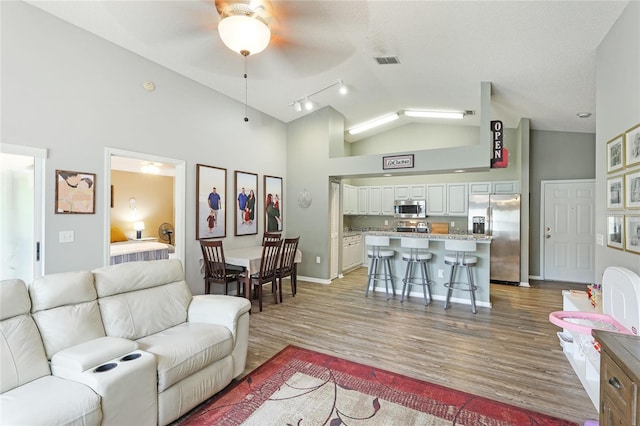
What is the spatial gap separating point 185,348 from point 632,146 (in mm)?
3662

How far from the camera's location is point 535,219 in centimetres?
605

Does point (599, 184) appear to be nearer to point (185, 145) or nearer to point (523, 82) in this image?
point (523, 82)

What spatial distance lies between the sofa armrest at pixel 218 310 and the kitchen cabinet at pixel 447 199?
5.47m

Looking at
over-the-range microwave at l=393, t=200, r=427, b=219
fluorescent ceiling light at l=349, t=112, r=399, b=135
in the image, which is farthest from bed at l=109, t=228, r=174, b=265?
over-the-range microwave at l=393, t=200, r=427, b=219

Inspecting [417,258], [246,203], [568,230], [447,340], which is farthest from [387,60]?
[568,230]

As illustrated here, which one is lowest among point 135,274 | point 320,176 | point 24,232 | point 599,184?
point 135,274

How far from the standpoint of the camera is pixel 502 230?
571 cm

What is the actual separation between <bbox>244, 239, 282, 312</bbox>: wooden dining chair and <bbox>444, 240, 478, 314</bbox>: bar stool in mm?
2555

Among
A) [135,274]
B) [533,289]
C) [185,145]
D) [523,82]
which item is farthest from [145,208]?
[533,289]

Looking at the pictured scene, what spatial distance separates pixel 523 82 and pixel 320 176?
3.50 meters

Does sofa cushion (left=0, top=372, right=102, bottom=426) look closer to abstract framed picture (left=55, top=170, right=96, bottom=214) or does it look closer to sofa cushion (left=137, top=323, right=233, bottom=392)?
sofa cushion (left=137, top=323, right=233, bottom=392)

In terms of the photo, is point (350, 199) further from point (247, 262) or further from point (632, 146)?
point (632, 146)

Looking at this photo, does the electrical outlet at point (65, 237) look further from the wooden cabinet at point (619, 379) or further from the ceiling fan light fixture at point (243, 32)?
the wooden cabinet at point (619, 379)

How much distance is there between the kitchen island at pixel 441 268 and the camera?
4.43 meters
